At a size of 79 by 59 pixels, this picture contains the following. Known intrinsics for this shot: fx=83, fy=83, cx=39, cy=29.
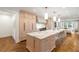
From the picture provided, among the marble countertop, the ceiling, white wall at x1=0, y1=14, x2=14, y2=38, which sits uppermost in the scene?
the ceiling

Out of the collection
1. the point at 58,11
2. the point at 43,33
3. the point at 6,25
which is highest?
the point at 58,11

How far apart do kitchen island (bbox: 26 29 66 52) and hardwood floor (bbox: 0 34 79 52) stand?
0.09 metres

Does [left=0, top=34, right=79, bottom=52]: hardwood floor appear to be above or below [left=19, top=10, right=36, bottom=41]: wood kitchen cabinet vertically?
below

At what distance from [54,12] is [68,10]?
222mm

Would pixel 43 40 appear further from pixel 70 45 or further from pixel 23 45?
pixel 70 45

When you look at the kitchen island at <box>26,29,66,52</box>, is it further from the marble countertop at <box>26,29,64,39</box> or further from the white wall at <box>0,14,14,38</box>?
the white wall at <box>0,14,14,38</box>

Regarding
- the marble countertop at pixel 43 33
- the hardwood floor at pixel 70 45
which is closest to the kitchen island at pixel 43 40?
the marble countertop at pixel 43 33

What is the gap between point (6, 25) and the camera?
52.4 inches

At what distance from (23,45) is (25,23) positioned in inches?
14.2

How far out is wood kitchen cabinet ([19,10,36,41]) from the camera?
1317mm

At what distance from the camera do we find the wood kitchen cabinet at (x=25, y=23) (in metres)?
1.32

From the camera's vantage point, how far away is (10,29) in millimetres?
1349

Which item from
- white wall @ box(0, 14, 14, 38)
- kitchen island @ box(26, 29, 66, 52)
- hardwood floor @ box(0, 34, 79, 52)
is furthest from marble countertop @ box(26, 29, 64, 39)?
white wall @ box(0, 14, 14, 38)

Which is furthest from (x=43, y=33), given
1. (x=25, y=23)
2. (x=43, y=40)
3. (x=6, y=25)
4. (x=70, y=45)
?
(x=6, y=25)
